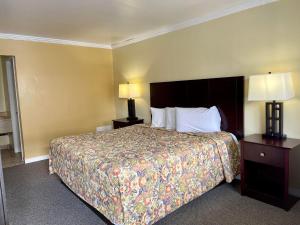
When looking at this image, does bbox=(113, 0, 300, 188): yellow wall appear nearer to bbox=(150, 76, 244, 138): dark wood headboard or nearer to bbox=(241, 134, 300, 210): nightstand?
bbox=(150, 76, 244, 138): dark wood headboard

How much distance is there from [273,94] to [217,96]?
91 centimetres

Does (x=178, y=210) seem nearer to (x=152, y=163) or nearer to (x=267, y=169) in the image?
(x=152, y=163)

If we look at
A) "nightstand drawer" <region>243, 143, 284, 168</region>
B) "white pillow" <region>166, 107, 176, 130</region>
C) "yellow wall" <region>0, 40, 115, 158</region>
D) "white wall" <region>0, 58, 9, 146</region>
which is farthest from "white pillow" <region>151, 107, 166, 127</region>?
"white wall" <region>0, 58, 9, 146</region>

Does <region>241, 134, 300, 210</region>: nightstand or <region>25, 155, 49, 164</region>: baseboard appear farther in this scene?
<region>25, 155, 49, 164</region>: baseboard

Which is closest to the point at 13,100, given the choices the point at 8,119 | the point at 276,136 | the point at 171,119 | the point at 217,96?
the point at 8,119

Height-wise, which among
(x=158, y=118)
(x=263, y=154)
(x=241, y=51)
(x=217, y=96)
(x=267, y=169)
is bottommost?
(x=267, y=169)

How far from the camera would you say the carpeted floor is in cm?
225

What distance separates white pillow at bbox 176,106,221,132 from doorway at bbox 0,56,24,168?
3.29m

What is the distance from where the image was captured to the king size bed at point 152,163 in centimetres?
193

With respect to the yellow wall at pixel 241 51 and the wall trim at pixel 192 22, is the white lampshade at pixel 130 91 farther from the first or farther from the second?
the wall trim at pixel 192 22

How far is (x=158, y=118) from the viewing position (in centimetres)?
383

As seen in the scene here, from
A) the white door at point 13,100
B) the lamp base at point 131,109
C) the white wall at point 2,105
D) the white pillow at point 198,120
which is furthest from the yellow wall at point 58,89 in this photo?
the white pillow at point 198,120

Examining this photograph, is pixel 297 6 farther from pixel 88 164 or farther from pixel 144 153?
pixel 88 164

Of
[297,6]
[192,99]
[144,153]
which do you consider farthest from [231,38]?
[144,153]
